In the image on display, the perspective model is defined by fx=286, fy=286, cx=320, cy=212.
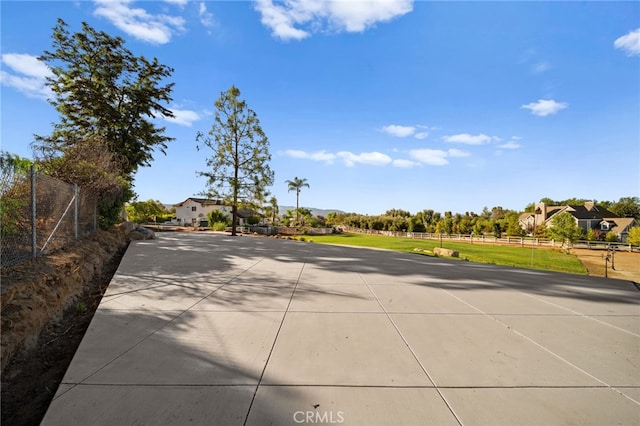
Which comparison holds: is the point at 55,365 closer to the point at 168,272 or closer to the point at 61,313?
the point at 61,313

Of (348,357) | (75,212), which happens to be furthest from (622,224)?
(75,212)

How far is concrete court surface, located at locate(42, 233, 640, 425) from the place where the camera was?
2.37 metres

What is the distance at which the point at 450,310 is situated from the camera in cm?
480

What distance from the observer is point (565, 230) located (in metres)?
38.8

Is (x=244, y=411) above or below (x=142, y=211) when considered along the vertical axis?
below

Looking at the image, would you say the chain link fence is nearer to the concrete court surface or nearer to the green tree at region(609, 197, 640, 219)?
the concrete court surface

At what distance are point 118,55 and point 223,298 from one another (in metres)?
18.8

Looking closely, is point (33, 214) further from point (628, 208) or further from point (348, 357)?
point (628, 208)

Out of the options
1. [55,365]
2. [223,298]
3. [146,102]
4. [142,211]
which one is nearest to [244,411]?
[55,365]

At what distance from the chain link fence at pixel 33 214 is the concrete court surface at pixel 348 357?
1.46 metres

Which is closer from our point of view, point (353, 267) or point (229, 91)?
point (353, 267)

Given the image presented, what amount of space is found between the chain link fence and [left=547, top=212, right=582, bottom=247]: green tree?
50.6 metres

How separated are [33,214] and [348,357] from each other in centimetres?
569

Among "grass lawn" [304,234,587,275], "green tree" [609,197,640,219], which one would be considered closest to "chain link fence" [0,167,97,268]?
"grass lawn" [304,234,587,275]
